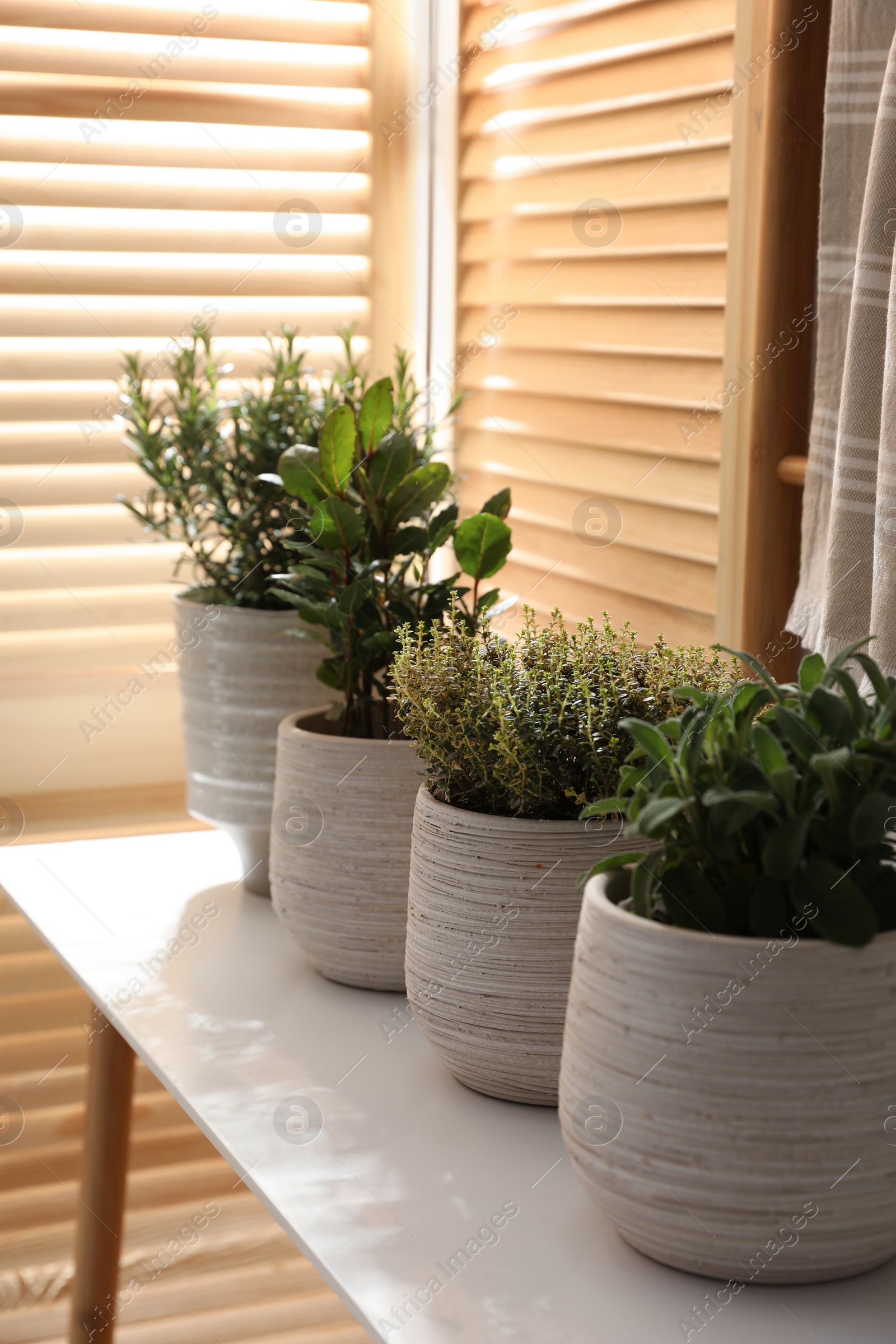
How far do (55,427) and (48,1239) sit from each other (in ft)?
3.39

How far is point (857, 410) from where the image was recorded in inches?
31.3

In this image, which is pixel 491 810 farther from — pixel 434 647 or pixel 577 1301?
pixel 577 1301

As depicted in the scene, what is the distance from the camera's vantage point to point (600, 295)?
4.33 ft

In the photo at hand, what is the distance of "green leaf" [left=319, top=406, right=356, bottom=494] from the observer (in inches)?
35.0

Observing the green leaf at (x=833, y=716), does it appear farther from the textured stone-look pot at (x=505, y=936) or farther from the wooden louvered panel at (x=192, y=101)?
the wooden louvered panel at (x=192, y=101)

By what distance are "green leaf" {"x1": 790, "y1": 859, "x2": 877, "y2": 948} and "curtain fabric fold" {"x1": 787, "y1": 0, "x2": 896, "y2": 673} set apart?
0.87 feet

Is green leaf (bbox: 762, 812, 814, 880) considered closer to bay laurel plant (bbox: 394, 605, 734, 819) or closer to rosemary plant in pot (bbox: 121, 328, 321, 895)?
bay laurel plant (bbox: 394, 605, 734, 819)

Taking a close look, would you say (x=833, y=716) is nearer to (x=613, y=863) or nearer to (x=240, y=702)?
(x=613, y=863)

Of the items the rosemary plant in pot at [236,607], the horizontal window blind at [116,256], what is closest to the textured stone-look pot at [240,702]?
the rosemary plant in pot at [236,607]

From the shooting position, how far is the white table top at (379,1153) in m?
0.55

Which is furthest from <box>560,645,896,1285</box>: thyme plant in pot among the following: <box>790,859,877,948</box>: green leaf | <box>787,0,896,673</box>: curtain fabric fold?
<box>787,0,896,673</box>: curtain fabric fold

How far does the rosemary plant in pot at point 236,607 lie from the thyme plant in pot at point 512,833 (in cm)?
31

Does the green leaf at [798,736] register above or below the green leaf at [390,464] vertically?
below

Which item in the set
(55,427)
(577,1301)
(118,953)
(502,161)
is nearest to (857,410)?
(577,1301)
